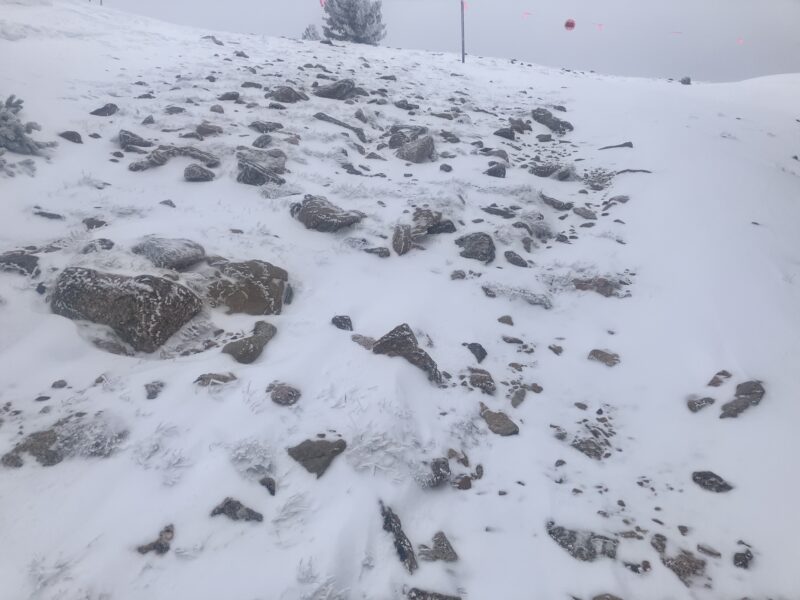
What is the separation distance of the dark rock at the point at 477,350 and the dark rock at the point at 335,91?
35.3 ft

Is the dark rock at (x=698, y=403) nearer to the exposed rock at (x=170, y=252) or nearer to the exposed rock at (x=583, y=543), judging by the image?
the exposed rock at (x=583, y=543)

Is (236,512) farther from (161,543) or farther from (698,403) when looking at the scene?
(698,403)

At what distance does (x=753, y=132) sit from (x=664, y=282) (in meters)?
8.83

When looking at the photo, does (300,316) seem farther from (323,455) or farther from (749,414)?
(749,414)

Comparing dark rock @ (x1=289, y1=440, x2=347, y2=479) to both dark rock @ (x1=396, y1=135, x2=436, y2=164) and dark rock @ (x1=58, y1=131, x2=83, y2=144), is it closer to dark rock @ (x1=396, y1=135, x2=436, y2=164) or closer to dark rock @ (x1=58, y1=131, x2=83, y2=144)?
dark rock @ (x1=396, y1=135, x2=436, y2=164)

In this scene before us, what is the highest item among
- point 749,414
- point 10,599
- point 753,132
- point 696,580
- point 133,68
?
point 133,68

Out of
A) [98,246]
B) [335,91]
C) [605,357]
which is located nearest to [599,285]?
[605,357]

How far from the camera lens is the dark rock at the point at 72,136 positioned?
8.49m

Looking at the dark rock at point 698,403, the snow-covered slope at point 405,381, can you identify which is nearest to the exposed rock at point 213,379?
the snow-covered slope at point 405,381

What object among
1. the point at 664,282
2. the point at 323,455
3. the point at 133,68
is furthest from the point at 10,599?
the point at 133,68

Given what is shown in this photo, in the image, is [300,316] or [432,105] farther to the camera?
[432,105]

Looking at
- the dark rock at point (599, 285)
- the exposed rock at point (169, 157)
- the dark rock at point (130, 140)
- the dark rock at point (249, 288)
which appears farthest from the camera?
the dark rock at point (130, 140)

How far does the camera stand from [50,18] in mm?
15422

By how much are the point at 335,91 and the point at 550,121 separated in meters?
6.71
